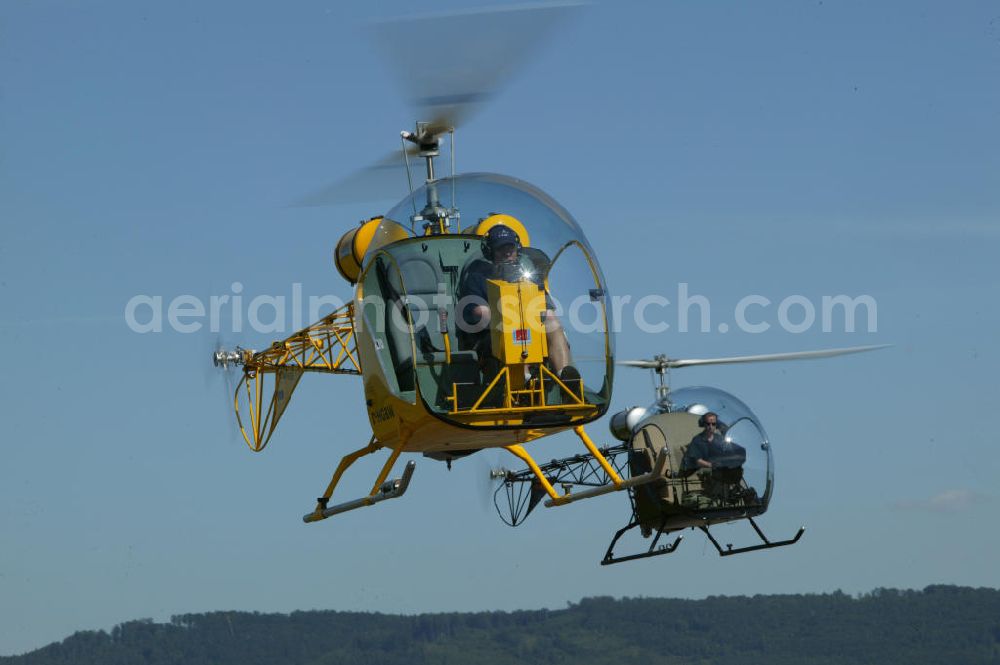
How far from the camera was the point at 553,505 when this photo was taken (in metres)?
22.6

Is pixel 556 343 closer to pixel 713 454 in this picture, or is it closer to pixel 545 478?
pixel 545 478

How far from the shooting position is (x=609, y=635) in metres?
125

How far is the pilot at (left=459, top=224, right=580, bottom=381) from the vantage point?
866 inches

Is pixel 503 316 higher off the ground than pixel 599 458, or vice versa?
pixel 503 316

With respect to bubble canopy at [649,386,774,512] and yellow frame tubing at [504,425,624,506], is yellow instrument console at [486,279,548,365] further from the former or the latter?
bubble canopy at [649,386,774,512]

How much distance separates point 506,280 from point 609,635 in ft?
348

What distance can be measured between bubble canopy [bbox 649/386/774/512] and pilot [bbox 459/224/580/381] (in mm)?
4982

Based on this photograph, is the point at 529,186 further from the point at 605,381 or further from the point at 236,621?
the point at 236,621

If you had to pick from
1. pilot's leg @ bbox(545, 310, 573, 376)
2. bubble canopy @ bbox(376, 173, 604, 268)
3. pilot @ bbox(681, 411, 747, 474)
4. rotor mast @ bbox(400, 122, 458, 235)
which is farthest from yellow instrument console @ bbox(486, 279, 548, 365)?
pilot @ bbox(681, 411, 747, 474)

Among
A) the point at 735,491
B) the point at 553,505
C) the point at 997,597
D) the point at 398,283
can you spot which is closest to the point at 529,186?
the point at 398,283

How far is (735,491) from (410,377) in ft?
20.8

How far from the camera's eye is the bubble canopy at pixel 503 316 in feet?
71.9

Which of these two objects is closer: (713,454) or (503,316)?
(503,316)

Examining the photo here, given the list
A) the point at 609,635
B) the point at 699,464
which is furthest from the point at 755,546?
the point at 609,635
